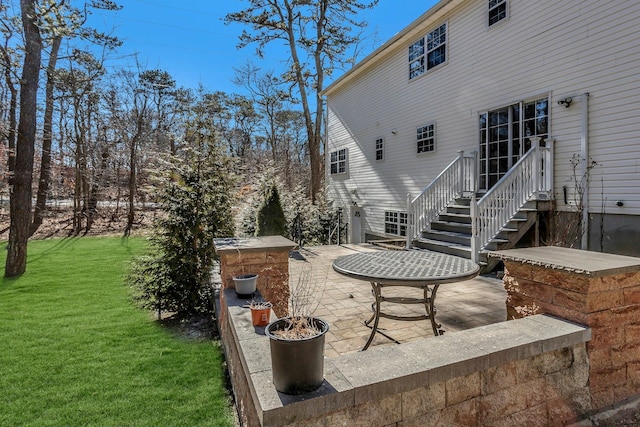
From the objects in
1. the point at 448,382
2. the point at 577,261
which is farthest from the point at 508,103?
the point at 448,382

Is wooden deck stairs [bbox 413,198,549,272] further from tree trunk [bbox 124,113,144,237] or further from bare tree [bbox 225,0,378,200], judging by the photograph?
tree trunk [bbox 124,113,144,237]

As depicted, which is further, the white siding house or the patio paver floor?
the white siding house

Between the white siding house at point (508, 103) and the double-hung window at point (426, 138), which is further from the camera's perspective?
the double-hung window at point (426, 138)

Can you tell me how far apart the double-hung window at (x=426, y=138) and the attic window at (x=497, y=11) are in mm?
2507

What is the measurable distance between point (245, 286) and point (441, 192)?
6179 mm

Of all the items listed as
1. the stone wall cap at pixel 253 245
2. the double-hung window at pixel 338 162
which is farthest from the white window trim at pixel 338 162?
the stone wall cap at pixel 253 245

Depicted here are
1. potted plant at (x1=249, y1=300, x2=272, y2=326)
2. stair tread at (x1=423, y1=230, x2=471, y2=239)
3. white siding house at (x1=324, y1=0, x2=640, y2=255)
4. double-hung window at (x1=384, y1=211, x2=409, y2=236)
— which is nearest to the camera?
potted plant at (x1=249, y1=300, x2=272, y2=326)

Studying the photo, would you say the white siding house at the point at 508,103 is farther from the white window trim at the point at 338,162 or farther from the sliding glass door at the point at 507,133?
the white window trim at the point at 338,162

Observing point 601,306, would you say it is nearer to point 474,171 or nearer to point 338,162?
point 474,171

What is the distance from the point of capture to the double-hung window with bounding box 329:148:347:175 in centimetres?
1332

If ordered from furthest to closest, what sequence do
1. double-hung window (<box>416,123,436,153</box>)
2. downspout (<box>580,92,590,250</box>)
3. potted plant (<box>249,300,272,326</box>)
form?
double-hung window (<box>416,123,436,153</box>) < downspout (<box>580,92,590,250</box>) < potted plant (<box>249,300,272,326</box>)

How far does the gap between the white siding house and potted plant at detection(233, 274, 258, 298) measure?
18.8 ft

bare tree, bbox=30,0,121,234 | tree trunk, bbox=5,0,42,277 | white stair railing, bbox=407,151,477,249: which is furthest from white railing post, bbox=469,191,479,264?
tree trunk, bbox=5,0,42,277

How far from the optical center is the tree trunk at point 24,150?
7082 mm
